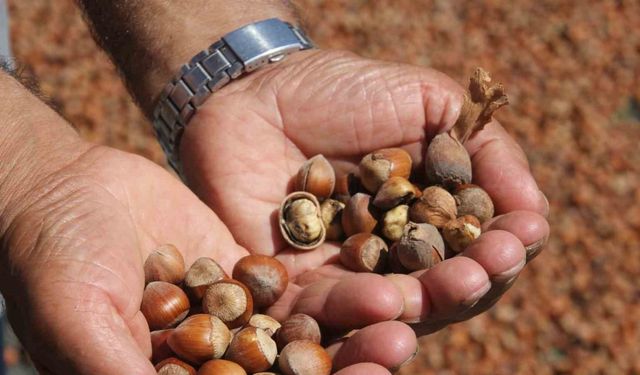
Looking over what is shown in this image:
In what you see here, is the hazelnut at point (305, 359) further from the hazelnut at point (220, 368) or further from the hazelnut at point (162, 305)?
the hazelnut at point (162, 305)

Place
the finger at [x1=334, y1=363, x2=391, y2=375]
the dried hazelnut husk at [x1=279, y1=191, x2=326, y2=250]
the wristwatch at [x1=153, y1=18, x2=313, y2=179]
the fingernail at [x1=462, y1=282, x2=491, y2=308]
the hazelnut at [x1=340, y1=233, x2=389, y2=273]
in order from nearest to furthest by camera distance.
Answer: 1. the finger at [x1=334, y1=363, x2=391, y2=375]
2. the fingernail at [x1=462, y1=282, x2=491, y2=308]
3. the hazelnut at [x1=340, y1=233, x2=389, y2=273]
4. the dried hazelnut husk at [x1=279, y1=191, x2=326, y2=250]
5. the wristwatch at [x1=153, y1=18, x2=313, y2=179]

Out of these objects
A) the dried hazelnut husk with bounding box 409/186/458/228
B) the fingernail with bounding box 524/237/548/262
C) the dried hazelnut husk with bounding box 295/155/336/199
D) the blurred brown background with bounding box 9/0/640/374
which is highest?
the dried hazelnut husk with bounding box 295/155/336/199

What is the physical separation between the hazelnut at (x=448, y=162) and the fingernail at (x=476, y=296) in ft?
1.95

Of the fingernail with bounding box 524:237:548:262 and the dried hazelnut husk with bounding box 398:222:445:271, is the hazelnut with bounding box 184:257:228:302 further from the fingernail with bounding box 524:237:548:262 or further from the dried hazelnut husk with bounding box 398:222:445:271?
the fingernail with bounding box 524:237:548:262

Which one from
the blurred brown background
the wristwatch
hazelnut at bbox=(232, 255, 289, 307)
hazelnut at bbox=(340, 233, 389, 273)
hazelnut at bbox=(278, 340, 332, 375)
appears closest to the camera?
hazelnut at bbox=(278, 340, 332, 375)

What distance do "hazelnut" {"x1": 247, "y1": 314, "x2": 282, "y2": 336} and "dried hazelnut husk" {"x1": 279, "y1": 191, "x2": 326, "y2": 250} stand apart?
0.41 metres

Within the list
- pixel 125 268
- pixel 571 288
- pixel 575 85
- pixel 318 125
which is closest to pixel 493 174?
pixel 318 125

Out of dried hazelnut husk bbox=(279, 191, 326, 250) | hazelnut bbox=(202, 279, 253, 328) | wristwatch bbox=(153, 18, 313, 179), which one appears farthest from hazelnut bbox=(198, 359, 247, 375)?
wristwatch bbox=(153, 18, 313, 179)

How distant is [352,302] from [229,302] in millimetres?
470

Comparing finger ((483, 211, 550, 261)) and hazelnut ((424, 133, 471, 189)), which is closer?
finger ((483, 211, 550, 261))

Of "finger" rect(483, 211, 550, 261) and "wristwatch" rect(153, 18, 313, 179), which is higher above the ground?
"wristwatch" rect(153, 18, 313, 179)

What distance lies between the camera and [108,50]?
4.18 metres

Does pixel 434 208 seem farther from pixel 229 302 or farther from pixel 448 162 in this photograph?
pixel 229 302

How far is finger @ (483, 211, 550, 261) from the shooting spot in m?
2.89
